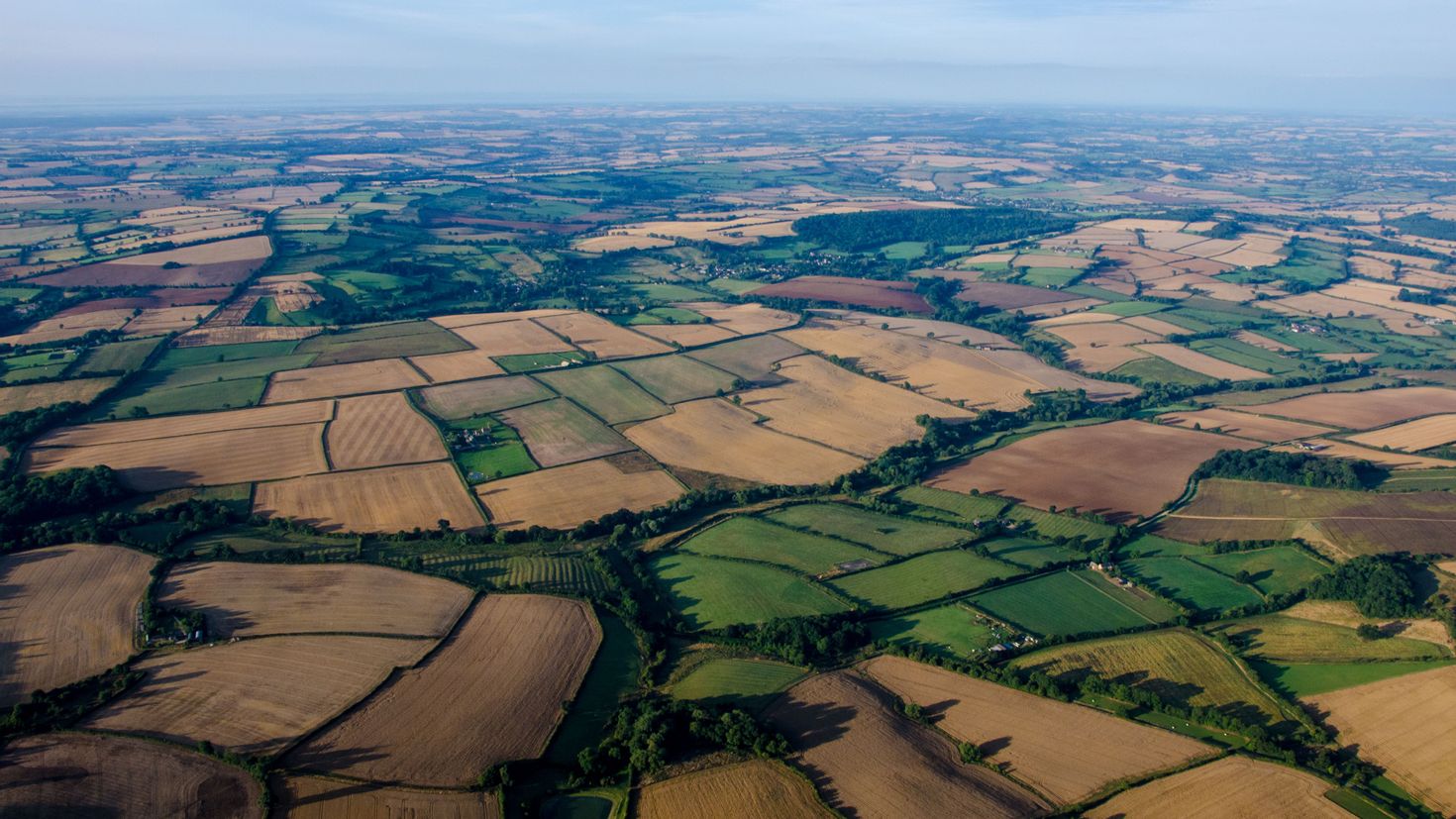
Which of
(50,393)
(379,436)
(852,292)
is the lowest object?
(379,436)

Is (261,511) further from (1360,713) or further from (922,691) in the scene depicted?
(1360,713)

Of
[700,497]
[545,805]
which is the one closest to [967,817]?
[545,805]

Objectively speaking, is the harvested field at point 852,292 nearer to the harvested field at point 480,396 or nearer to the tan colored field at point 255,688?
the harvested field at point 480,396

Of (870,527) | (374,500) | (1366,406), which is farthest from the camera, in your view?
(1366,406)

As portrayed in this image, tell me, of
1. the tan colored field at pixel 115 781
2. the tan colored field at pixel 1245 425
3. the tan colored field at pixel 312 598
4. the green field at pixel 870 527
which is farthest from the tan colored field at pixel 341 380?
the tan colored field at pixel 1245 425

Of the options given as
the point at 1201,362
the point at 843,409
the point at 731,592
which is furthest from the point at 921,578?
the point at 1201,362

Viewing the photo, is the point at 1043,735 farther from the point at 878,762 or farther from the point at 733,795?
the point at 733,795
